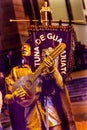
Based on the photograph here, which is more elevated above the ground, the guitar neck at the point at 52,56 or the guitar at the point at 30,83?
the guitar neck at the point at 52,56

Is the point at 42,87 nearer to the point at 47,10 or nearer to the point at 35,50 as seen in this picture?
the point at 35,50

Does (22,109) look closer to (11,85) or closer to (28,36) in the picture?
(11,85)

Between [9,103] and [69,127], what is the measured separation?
225 millimetres

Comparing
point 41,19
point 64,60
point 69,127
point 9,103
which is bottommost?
point 69,127

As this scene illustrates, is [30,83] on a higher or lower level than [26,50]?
lower

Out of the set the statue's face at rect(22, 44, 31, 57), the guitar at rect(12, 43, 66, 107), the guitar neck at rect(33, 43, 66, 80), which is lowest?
the guitar at rect(12, 43, 66, 107)

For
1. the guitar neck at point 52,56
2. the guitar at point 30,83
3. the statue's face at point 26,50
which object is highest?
the statue's face at point 26,50

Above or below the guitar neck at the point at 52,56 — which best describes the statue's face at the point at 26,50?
above

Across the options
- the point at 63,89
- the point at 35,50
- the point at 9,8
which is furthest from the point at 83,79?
the point at 9,8

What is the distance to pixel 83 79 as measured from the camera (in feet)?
4.08

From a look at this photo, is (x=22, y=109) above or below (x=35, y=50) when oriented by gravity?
below

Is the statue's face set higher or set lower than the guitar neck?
higher

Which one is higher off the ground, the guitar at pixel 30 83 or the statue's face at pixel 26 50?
the statue's face at pixel 26 50

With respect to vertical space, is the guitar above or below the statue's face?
below
